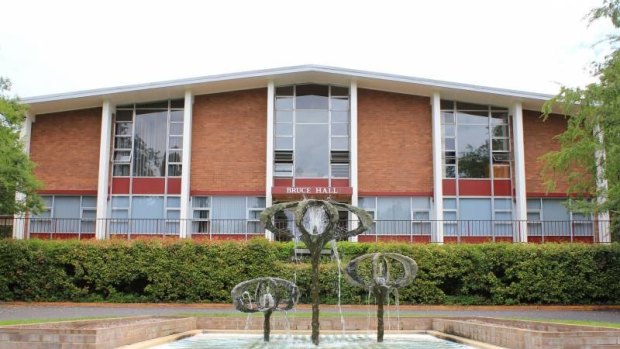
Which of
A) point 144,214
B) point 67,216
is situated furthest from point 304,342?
point 67,216

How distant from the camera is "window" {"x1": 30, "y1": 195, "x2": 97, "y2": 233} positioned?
96.1ft

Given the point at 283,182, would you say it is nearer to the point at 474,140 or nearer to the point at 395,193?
the point at 395,193

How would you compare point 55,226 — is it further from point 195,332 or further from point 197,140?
point 195,332

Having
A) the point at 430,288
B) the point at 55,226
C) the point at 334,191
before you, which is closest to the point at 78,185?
the point at 55,226

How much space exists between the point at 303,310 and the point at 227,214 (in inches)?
385

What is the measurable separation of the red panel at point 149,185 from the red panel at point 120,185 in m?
0.32

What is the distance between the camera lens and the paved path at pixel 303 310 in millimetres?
18938

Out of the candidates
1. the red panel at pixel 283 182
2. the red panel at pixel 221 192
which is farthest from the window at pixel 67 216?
the red panel at pixel 283 182

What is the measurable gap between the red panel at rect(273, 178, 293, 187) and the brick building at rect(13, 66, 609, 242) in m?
0.05

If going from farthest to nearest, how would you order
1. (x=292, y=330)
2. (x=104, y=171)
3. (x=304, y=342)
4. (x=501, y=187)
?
(x=501, y=187), (x=104, y=171), (x=292, y=330), (x=304, y=342)

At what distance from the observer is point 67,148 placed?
30.0 metres

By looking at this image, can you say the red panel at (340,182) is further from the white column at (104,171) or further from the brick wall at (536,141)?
the white column at (104,171)

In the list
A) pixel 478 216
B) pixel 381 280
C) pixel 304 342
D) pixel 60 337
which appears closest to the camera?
pixel 60 337

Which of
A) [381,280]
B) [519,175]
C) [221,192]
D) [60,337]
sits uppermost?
[519,175]
